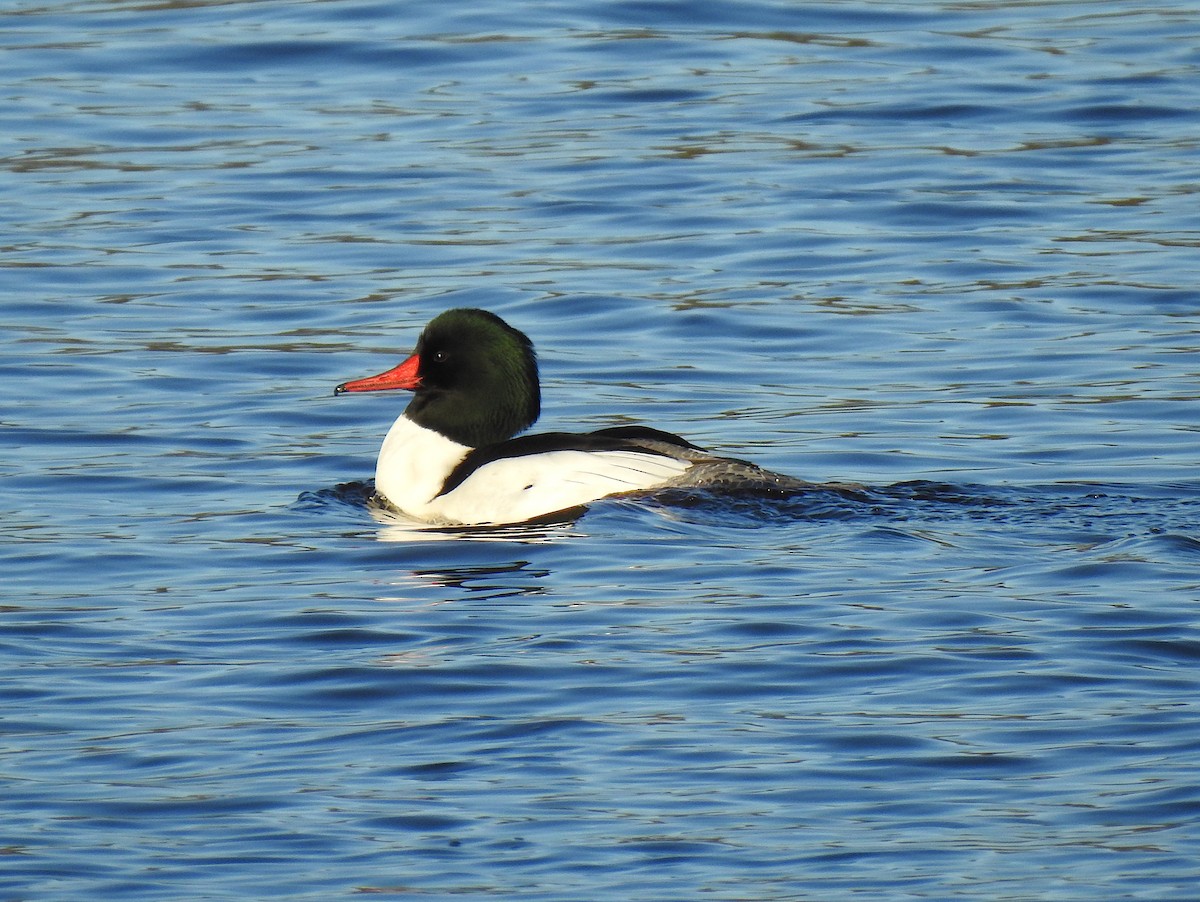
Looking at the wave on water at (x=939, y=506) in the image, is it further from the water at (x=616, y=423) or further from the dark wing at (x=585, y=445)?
the dark wing at (x=585, y=445)

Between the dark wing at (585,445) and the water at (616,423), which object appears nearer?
the water at (616,423)

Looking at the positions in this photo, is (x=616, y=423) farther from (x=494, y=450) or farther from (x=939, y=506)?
(x=939, y=506)

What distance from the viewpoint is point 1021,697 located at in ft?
23.2

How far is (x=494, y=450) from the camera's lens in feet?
34.1

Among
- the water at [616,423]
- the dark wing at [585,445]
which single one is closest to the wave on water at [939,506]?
the water at [616,423]

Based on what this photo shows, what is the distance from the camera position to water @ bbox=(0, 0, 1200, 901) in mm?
6152

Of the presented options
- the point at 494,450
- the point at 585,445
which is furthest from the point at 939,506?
the point at 494,450

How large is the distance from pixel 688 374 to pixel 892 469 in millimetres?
2350

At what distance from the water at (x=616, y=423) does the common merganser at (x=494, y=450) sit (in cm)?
17

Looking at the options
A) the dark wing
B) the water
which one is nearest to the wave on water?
the water

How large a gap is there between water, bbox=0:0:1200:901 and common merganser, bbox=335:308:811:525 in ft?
0.56

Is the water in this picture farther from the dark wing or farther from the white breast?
the dark wing

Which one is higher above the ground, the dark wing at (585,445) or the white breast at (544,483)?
the dark wing at (585,445)

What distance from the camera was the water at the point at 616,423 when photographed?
615 centimetres
